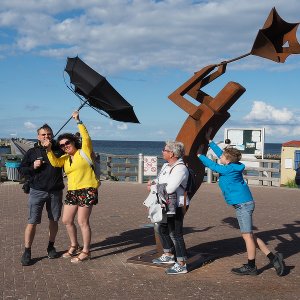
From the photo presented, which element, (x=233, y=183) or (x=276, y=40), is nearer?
(x=233, y=183)

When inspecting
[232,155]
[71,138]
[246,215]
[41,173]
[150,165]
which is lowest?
[150,165]

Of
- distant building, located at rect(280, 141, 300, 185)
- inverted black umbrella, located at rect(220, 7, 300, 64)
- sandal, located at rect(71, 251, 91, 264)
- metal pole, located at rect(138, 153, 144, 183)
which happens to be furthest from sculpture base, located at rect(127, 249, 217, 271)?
distant building, located at rect(280, 141, 300, 185)

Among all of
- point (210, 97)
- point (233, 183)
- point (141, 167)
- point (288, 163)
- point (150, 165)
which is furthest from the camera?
point (288, 163)

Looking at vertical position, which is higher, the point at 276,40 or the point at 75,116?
Answer: the point at 276,40

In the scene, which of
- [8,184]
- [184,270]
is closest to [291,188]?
[8,184]

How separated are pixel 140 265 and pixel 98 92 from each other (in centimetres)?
233

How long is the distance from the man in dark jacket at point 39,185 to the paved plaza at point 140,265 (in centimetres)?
44

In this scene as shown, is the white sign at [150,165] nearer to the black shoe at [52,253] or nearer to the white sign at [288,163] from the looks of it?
the white sign at [288,163]

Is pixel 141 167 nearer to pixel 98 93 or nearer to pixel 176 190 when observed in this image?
pixel 98 93

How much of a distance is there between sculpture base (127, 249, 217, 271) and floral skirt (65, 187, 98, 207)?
98cm

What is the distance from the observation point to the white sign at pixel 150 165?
18031 millimetres

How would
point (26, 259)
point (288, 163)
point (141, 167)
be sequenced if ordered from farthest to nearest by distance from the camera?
point (288, 163) < point (141, 167) < point (26, 259)

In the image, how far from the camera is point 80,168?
20.8ft

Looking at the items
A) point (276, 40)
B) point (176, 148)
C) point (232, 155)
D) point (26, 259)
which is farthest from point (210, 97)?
point (26, 259)
